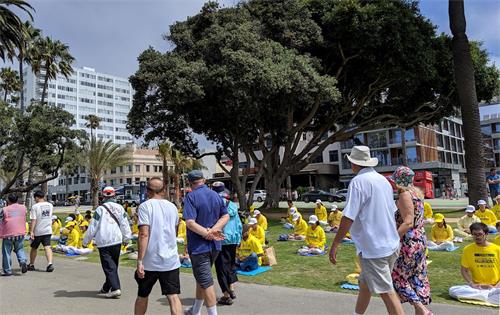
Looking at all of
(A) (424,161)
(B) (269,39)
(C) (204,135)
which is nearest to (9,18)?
(C) (204,135)

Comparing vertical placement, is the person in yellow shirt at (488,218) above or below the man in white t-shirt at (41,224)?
below

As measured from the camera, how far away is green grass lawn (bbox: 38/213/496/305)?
24.4ft

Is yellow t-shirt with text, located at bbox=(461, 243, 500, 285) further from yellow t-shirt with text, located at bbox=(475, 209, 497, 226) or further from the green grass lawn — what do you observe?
yellow t-shirt with text, located at bbox=(475, 209, 497, 226)

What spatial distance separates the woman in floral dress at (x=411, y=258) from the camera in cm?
475

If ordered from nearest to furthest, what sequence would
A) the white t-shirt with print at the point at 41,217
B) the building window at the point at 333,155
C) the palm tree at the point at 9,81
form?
the white t-shirt with print at the point at 41,217, the palm tree at the point at 9,81, the building window at the point at 333,155

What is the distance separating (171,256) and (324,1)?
21.0 metres

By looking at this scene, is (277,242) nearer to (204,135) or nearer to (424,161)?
(204,135)

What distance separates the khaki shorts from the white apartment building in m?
129

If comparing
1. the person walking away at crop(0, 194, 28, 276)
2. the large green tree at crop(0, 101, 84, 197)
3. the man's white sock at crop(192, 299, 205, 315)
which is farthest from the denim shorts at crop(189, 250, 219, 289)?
the large green tree at crop(0, 101, 84, 197)

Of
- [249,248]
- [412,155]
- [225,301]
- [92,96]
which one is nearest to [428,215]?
[249,248]

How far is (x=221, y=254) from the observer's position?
6.62 m

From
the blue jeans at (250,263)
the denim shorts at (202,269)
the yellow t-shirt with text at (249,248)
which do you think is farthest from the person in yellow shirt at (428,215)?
the denim shorts at (202,269)

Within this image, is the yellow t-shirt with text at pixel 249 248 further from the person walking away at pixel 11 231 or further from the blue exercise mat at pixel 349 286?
the person walking away at pixel 11 231

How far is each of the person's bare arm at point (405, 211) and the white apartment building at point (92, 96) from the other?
129259 mm
